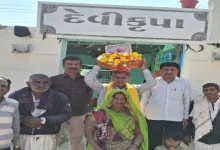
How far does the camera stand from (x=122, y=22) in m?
5.45

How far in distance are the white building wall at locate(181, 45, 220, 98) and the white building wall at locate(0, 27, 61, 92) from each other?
2181 mm

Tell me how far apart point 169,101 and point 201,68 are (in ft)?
5.65

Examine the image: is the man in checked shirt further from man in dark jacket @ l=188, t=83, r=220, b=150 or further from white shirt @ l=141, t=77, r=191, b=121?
man in dark jacket @ l=188, t=83, r=220, b=150

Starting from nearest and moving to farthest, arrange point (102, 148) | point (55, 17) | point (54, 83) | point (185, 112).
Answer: point (102, 148)
point (185, 112)
point (54, 83)
point (55, 17)

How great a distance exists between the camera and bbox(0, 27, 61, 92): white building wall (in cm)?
562

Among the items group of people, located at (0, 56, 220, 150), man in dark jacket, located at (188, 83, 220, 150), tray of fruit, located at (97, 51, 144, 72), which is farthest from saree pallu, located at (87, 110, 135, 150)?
man in dark jacket, located at (188, 83, 220, 150)

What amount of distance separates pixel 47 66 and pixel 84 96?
4.65ft

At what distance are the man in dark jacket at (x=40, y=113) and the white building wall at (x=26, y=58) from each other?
2.16m

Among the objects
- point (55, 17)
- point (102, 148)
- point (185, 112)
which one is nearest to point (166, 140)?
point (185, 112)

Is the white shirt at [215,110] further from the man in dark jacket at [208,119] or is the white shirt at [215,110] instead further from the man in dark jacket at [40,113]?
the man in dark jacket at [40,113]

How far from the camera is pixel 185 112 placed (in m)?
4.12

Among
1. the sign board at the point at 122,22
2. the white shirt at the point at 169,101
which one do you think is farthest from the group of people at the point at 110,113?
the sign board at the point at 122,22

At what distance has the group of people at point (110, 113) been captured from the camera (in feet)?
10.8

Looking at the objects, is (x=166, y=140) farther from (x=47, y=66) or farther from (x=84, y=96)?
(x=47, y=66)
